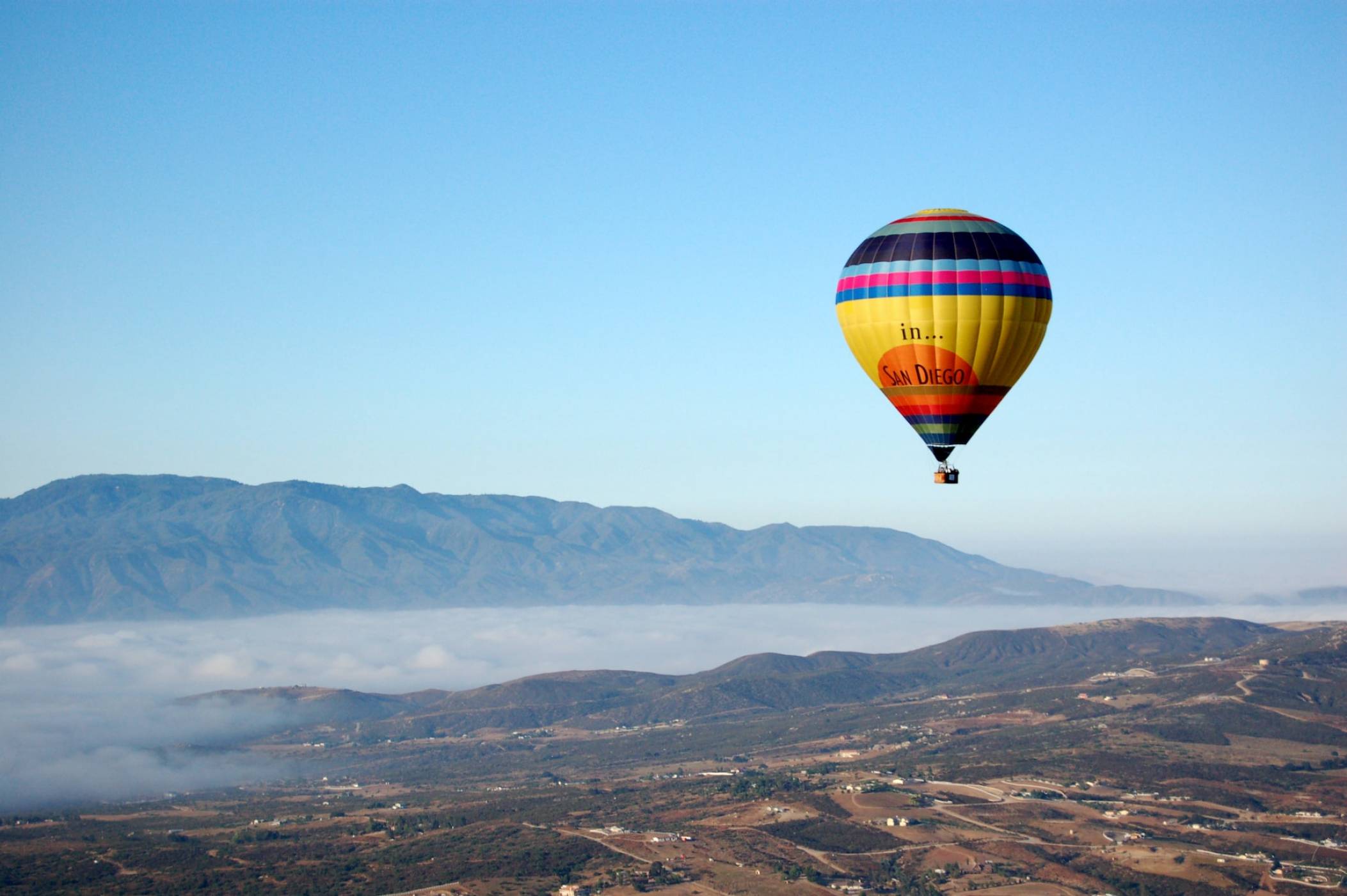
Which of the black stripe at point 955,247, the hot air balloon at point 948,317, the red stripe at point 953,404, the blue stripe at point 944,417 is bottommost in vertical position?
the blue stripe at point 944,417

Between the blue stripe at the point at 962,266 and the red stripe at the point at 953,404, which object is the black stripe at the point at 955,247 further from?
the red stripe at the point at 953,404

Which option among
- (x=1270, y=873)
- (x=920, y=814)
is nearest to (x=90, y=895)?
(x=920, y=814)

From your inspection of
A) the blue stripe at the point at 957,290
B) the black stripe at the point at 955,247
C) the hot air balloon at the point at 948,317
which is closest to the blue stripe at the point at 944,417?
the hot air balloon at the point at 948,317

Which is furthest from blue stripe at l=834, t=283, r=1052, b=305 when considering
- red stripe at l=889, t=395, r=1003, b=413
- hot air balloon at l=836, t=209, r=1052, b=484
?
red stripe at l=889, t=395, r=1003, b=413

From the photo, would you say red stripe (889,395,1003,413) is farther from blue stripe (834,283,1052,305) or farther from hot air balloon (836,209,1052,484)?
blue stripe (834,283,1052,305)

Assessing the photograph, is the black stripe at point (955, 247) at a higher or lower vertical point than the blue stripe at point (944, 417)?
higher

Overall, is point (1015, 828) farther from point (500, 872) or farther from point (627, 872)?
point (500, 872)
